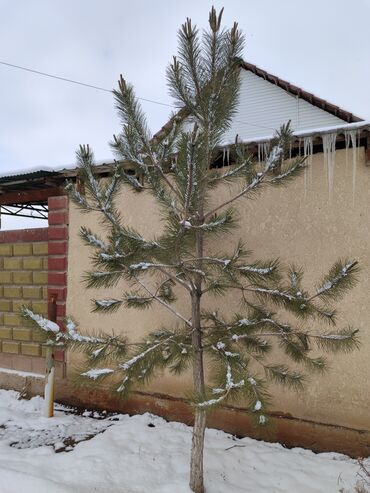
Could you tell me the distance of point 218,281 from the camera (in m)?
2.83

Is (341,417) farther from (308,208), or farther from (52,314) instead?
(52,314)

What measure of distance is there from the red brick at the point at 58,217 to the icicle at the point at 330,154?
9.86ft

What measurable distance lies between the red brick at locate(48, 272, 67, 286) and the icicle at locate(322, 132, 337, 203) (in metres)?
3.13

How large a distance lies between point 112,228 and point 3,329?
131 inches

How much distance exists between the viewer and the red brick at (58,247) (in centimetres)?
480

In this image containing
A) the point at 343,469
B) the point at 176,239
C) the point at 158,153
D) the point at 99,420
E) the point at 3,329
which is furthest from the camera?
the point at 3,329

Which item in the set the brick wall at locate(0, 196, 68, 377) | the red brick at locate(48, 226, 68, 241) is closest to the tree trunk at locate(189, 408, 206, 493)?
the brick wall at locate(0, 196, 68, 377)

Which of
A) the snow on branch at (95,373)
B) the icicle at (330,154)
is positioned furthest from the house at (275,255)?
the snow on branch at (95,373)

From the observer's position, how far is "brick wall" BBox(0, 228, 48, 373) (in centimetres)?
502

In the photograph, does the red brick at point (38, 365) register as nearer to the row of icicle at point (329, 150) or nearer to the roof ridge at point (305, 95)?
the row of icicle at point (329, 150)

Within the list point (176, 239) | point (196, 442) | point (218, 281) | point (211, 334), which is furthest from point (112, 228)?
point (196, 442)

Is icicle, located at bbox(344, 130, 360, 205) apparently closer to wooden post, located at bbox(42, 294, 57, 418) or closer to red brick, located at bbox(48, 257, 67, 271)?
red brick, located at bbox(48, 257, 67, 271)

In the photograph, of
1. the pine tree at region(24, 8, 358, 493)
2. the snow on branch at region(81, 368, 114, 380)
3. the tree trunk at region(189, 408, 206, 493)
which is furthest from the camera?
the tree trunk at region(189, 408, 206, 493)

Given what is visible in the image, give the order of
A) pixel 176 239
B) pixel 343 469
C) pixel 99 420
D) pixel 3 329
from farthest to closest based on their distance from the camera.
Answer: pixel 3 329
pixel 99 420
pixel 343 469
pixel 176 239
